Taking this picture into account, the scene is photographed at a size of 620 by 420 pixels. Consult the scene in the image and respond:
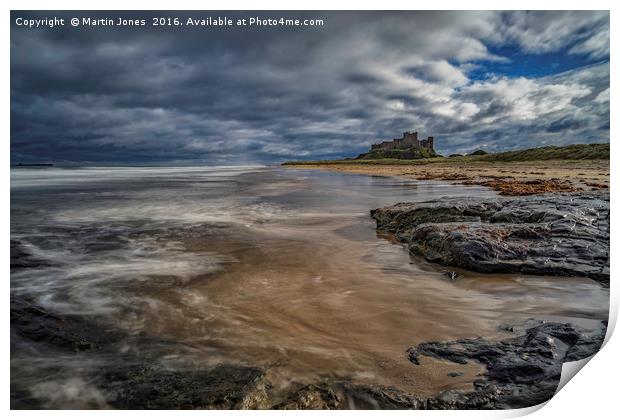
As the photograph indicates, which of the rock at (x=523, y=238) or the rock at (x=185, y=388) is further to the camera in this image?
the rock at (x=523, y=238)

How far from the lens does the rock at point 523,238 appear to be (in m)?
5.09

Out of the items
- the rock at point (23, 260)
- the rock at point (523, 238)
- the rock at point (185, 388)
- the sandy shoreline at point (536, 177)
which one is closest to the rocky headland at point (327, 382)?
the rock at point (185, 388)

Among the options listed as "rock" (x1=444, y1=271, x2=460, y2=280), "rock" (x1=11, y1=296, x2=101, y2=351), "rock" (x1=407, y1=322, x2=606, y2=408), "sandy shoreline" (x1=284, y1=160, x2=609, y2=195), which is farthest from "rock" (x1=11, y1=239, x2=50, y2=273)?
"sandy shoreline" (x1=284, y1=160, x2=609, y2=195)

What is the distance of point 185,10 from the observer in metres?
4.61

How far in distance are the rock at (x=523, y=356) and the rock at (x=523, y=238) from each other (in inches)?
62.0

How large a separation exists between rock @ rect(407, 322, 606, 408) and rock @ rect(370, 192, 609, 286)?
1.58 meters

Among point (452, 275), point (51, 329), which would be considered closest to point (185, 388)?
point (51, 329)

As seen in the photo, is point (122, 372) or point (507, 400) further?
point (122, 372)

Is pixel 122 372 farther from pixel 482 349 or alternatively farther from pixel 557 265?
pixel 557 265

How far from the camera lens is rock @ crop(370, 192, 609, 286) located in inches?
200

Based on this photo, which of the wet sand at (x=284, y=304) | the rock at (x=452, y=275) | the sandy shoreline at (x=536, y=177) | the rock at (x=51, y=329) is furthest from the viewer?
the sandy shoreline at (x=536, y=177)

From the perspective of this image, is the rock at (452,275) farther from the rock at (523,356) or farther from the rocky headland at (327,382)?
the rocky headland at (327,382)
